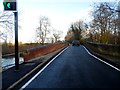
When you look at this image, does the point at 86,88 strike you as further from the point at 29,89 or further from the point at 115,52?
the point at 115,52

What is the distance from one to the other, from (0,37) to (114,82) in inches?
1434

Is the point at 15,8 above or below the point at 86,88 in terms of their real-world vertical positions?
above

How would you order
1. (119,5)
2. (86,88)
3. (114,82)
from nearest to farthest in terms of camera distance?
(86,88)
(114,82)
(119,5)

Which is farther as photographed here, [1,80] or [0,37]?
[0,37]

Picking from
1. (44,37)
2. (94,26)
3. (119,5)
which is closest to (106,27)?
(94,26)

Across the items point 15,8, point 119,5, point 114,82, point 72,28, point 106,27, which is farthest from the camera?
point 72,28

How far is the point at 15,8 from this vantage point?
16641mm

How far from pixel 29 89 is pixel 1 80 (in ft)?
6.65

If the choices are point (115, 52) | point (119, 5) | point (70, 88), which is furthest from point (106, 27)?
point (70, 88)

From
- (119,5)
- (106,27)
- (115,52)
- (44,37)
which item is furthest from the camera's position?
(44,37)

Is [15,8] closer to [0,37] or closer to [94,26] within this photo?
[0,37]

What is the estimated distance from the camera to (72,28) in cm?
16888

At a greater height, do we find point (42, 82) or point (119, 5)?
point (119, 5)

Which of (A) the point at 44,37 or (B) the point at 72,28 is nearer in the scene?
(A) the point at 44,37
